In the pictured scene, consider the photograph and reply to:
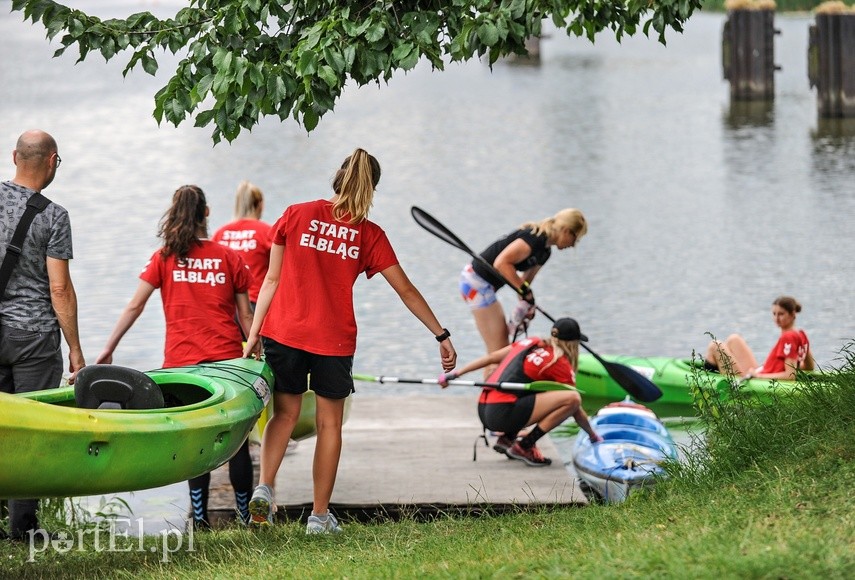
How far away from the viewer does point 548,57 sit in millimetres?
52656

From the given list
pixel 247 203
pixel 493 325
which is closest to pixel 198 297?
pixel 247 203

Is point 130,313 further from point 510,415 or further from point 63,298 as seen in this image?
point 510,415

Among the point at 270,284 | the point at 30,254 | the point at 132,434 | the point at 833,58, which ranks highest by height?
the point at 833,58

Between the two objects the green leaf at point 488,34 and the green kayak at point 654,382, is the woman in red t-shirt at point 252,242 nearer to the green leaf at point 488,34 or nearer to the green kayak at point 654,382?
the green leaf at point 488,34

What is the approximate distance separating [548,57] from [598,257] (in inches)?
1421

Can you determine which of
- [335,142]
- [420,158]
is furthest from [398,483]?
[335,142]

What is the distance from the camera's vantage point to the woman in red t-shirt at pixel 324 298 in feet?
20.2

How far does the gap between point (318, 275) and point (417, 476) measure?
7.20 ft

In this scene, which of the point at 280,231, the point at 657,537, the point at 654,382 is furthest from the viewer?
the point at 654,382

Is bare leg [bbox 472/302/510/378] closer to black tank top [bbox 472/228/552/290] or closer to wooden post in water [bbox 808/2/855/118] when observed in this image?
black tank top [bbox 472/228/552/290]

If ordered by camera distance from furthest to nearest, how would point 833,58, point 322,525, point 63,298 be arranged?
point 833,58
point 322,525
point 63,298

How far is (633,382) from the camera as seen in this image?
10172mm

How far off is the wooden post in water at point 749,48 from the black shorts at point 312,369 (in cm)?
2530

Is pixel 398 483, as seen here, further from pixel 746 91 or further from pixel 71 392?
pixel 746 91
